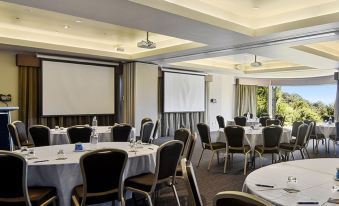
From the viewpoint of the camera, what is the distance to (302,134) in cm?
625

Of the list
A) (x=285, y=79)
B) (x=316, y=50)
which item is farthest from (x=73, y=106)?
(x=285, y=79)

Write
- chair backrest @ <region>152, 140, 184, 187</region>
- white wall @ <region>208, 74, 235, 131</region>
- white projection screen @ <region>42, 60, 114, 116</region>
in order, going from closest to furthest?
chair backrest @ <region>152, 140, 184, 187</region>
white projection screen @ <region>42, 60, 114, 116</region>
white wall @ <region>208, 74, 235, 131</region>

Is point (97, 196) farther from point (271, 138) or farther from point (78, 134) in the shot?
point (271, 138)

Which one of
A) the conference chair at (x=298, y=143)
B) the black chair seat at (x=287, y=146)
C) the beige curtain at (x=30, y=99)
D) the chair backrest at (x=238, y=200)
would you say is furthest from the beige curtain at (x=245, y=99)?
the chair backrest at (x=238, y=200)

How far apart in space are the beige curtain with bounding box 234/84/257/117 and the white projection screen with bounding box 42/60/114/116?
7.05 m

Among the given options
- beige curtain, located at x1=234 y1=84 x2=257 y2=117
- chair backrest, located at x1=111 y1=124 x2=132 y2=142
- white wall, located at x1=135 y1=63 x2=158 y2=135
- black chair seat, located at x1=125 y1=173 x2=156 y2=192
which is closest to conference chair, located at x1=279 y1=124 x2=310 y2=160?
chair backrest, located at x1=111 y1=124 x2=132 y2=142

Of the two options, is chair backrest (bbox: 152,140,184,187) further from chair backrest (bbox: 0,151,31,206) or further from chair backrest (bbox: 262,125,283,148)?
chair backrest (bbox: 262,125,283,148)

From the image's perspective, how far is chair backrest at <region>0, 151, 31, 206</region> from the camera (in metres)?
2.61

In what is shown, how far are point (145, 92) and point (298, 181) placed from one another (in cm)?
728

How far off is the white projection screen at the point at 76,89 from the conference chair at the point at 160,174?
5128mm

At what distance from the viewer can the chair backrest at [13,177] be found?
261 centimetres

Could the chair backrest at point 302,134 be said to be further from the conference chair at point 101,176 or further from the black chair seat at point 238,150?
the conference chair at point 101,176

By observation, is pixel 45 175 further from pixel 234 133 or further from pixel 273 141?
pixel 273 141

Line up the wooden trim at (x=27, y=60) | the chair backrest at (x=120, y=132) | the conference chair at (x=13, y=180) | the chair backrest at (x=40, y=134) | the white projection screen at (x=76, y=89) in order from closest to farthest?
the conference chair at (x=13, y=180)
the chair backrest at (x=40, y=134)
the chair backrest at (x=120, y=132)
the wooden trim at (x=27, y=60)
the white projection screen at (x=76, y=89)
